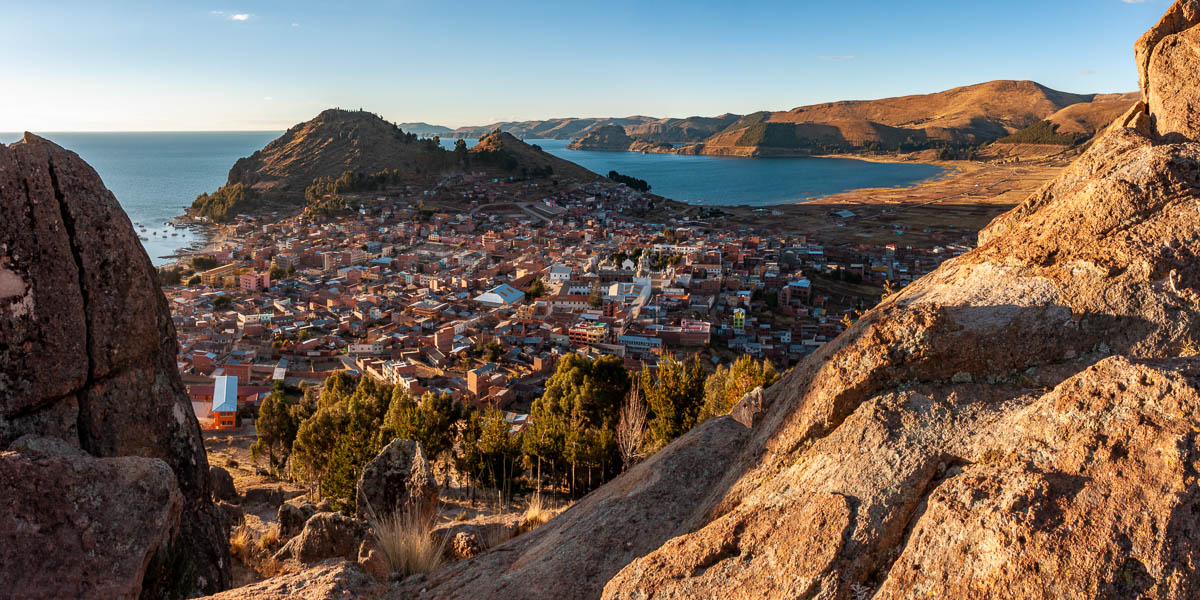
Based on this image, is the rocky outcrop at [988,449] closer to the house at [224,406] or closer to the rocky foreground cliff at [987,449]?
the rocky foreground cliff at [987,449]

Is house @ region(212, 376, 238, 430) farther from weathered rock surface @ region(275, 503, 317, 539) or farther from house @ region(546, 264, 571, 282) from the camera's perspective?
house @ region(546, 264, 571, 282)

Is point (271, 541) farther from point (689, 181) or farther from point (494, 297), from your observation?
point (689, 181)

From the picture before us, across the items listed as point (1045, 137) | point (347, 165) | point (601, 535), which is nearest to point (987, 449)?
point (601, 535)

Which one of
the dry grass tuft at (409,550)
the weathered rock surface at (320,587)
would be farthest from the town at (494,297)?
the weathered rock surface at (320,587)

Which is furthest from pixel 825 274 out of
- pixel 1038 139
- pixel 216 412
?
pixel 1038 139

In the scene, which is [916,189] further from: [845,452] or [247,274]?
[845,452]
